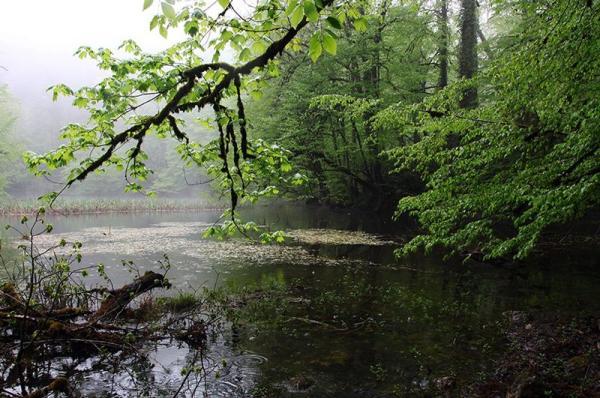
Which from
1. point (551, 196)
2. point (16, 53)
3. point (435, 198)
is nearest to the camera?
point (551, 196)

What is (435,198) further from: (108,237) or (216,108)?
(108,237)

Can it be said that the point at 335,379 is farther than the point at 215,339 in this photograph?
No

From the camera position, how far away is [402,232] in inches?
754

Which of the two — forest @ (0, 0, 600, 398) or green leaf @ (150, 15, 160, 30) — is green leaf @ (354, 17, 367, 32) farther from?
green leaf @ (150, 15, 160, 30)

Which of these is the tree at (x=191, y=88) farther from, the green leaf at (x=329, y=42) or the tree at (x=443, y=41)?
the tree at (x=443, y=41)

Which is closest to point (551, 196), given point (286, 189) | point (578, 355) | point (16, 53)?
point (578, 355)

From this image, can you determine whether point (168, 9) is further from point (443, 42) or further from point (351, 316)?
point (443, 42)

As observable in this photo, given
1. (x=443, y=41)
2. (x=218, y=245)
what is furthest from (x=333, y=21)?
(x=443, y=41)

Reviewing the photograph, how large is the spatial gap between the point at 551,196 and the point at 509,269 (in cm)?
729

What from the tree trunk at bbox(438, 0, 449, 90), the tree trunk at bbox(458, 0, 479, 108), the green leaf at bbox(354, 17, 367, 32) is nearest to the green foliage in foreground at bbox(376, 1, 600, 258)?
the green leaf at bbox(354, 17, 367, 32)

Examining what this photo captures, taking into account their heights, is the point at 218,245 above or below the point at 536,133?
below

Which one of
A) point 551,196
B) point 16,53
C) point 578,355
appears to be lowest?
point 578,355

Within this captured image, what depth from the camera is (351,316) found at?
7961 mm

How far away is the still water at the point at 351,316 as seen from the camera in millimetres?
5426
